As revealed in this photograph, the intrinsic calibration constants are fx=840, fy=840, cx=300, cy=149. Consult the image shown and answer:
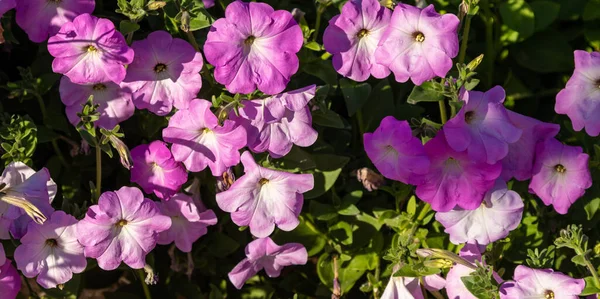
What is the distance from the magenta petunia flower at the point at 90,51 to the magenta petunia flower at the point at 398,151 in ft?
2.03

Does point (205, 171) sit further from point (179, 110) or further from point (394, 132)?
point (394, 132)

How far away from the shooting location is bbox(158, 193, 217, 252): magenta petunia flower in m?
2.19

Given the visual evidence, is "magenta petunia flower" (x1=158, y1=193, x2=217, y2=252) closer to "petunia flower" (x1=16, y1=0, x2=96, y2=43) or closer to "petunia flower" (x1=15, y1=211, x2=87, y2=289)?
"petunia flower" (x1=15, y1=211, x2=87, y2=289)

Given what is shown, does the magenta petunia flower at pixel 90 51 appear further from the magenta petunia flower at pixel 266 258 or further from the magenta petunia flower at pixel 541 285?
the magenta petunia flower at pixel 541 285

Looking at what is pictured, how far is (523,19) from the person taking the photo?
2508 millimetres

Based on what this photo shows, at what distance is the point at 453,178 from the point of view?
2.05 metres

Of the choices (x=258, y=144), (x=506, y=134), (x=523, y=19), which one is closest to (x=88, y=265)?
(x=258, y=144)

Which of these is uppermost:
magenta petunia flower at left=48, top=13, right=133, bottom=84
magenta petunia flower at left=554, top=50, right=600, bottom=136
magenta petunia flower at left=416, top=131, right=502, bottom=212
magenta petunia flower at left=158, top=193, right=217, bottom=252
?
magenta petunia flower at left=48, top=13, right=133, bottom=84

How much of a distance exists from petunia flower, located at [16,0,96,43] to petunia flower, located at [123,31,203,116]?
0.17 m

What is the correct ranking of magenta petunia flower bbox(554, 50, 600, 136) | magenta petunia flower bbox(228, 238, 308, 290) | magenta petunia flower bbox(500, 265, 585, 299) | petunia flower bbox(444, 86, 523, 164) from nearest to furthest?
petunia flower bbox(444, 86, 523, 164), magenta petunia flower bbox(500, 265, 585, 299), magenta petunia flower bbox(554, 50, 600, 136), magenta petunia flower bbox(228, 238, 308, 290)

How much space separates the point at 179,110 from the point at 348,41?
17.7 inches

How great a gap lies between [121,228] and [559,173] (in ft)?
3.69

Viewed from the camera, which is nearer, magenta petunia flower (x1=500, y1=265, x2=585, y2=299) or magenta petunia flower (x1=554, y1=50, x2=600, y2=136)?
magenta petunia flower (x1=500, y1=265, x2=585, y2=299)

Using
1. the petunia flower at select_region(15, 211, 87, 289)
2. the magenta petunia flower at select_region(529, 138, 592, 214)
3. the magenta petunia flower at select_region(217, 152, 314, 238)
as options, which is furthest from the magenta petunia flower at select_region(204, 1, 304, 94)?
the magenta petunia flower at select_region(529, 138, 592, 214)
